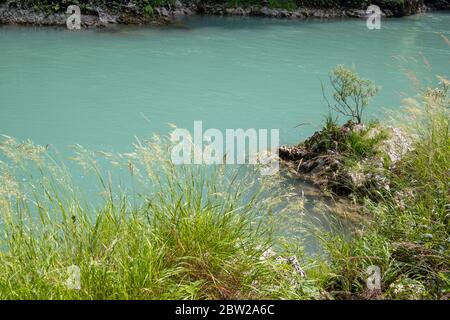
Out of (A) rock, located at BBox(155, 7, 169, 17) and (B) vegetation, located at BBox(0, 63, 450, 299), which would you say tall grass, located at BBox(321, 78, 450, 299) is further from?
(A) rock, located at BBox(155, 7, 169, 17)

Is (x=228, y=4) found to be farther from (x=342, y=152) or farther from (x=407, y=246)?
(x=407, y=246)

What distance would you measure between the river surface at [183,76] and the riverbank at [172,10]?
2.84 feet

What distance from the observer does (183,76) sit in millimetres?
12469

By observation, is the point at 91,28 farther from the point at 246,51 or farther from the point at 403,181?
the point at 403,181

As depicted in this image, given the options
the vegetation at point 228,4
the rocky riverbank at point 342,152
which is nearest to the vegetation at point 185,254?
the rocky riverbank at point 342,152

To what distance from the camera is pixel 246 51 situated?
613 inches

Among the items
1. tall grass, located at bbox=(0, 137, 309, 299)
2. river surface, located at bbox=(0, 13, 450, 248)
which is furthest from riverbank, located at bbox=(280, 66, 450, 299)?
river surface, located at bbox=(0, 13, 450, 248)

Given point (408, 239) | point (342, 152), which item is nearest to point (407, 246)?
point (408, 239)

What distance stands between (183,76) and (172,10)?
939 centimetres

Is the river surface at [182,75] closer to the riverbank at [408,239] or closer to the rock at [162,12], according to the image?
the rock at [162,12]

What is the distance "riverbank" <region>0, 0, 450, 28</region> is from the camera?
56.4 ft

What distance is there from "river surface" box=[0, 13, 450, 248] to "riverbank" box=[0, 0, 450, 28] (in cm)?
86

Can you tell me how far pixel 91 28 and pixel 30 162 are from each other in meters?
11.4

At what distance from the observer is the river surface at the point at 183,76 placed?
928 centimetres
